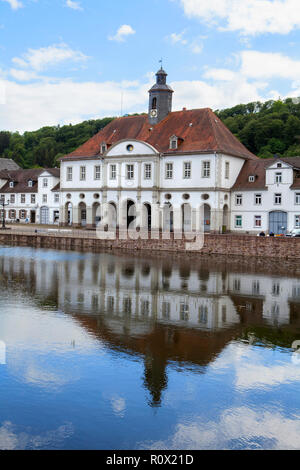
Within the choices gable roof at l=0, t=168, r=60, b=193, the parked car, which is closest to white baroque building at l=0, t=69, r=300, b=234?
the parked car

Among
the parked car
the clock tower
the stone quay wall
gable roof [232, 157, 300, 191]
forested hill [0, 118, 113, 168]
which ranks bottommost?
the stone quay wall

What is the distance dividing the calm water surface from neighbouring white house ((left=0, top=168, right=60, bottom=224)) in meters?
41.5

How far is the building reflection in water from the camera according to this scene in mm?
15422

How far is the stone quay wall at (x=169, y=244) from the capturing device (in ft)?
128

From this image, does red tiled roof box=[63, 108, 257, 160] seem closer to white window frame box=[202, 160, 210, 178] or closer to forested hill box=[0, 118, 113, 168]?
white window frame box=[202, 160, 210, 178]

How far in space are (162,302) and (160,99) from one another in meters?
37.9

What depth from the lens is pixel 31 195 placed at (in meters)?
69.9

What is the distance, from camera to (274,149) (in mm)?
82125

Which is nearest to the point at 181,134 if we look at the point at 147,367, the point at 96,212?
the point at 96,212

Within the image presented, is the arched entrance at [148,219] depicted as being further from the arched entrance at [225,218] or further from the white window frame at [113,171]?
the arched entrance at [225,218]

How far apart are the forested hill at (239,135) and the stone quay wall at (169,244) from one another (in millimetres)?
37402

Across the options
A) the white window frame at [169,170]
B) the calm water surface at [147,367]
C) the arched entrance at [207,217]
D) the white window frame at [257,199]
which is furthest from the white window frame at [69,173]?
the calm water surface at [147,367]

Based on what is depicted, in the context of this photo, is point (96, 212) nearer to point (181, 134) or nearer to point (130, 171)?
point (130, 171)
